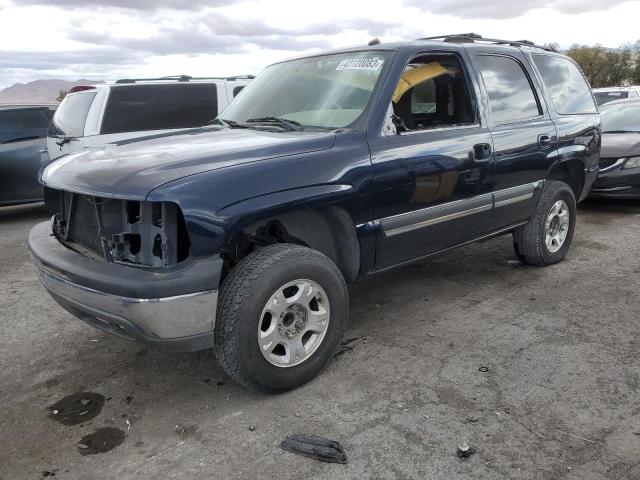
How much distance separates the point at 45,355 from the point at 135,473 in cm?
157

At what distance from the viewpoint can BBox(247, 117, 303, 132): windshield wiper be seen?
3514 mm

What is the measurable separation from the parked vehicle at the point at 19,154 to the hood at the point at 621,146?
790 cm

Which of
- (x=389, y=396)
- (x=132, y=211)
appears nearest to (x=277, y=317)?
(x=389, y=396)

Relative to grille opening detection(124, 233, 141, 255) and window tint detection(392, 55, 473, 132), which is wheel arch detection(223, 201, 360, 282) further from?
window tint detection(392, 55, 473, 132)

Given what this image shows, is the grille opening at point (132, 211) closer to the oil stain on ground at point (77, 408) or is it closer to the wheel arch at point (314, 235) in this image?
the wheel arch at point (314, 235)

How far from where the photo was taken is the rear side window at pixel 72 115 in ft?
22.5

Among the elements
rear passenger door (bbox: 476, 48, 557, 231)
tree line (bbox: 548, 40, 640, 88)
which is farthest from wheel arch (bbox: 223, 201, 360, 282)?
tree line (bbox: 548, 40, 640, 88)

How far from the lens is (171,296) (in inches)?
99.9

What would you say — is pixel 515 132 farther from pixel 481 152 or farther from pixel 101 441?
pixel 101 441

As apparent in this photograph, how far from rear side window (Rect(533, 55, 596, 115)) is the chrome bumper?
3681mm

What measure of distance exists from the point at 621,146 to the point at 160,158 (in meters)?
6.50

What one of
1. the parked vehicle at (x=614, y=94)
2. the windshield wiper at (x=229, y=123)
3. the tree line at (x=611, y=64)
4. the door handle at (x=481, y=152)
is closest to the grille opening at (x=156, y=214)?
the windshield wiper at (x=229, y=123)

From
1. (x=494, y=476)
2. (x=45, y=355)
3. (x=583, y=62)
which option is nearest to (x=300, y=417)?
(x=494, y=476)

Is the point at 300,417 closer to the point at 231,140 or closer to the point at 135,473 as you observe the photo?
the point at 135,473
